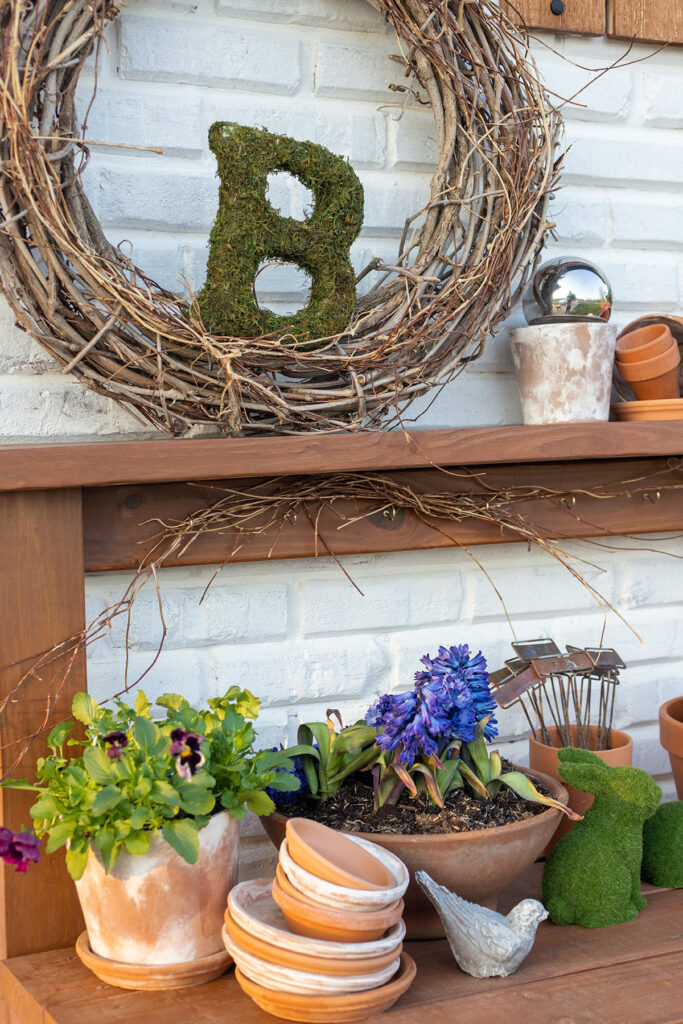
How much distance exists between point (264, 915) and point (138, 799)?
0.14m

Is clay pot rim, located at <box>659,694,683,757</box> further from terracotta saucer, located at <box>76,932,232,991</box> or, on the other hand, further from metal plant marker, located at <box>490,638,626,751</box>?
terracotta saucer, located at <box>76,932,232,991</box>

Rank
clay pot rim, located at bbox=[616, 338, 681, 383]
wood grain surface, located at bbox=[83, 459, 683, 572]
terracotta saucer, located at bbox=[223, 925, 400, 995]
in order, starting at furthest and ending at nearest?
clay pot rim, located at bbox=[616, 338, 681, 383] < wood grain surface, located at bbox=[83, 459, 683, 572] < terracotta saucer, located at bbox=[223, 925, 400, 995]

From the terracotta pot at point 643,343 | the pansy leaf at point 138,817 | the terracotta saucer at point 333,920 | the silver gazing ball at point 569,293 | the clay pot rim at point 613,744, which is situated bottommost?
the terracotta saucer at point 333,920

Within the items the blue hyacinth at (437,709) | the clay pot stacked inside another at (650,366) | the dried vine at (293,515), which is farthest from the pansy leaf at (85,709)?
the clay pot stacked inside another at (650,366)

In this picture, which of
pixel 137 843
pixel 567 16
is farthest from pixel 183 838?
pixel 567 16

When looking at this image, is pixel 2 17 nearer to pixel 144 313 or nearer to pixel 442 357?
pixel 144 313

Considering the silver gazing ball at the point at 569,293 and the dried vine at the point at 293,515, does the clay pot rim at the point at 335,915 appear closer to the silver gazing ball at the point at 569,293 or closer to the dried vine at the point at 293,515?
the dried vine at the point at 293,515

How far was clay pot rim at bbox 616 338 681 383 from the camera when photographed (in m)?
1.13

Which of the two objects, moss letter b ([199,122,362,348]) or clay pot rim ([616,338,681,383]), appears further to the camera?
clay pot rim ([616,338,681,383])

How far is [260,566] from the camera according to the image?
111 cm

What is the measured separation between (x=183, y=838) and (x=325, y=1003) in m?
0.16

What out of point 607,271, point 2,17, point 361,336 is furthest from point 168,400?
point 607,271

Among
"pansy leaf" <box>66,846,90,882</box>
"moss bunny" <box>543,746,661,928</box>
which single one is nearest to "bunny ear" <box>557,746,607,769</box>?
"moss bunny" <box>543,746,661,928</box>

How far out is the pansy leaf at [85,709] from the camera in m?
0.89
